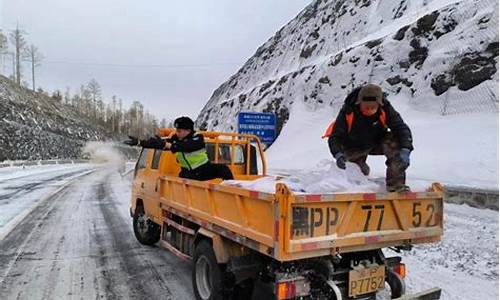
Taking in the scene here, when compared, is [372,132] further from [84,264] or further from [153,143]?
[84,264]

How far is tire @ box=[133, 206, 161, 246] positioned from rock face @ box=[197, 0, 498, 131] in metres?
13.9

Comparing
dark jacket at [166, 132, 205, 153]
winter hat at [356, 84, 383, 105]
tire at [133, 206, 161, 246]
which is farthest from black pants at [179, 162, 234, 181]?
winter hat at [356, 84, 383, 105]

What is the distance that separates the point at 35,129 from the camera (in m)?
56.3

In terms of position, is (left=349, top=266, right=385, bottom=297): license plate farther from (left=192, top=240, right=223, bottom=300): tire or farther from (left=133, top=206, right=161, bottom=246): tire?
(left=133, top=206, right=161, bottom=246): tire

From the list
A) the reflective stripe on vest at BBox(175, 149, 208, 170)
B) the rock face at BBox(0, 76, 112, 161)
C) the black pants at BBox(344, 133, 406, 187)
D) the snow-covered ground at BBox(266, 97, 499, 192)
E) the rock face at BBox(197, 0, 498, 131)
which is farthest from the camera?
Answer: the rock face at BBox(0, 76, 112, 161)

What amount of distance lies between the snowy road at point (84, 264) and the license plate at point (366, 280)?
6.97ft

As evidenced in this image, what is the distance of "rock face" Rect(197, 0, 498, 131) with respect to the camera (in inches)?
726

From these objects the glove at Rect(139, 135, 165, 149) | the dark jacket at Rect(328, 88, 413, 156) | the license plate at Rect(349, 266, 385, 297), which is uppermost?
the dark jacket at Rect(328, 88, 413, 156)

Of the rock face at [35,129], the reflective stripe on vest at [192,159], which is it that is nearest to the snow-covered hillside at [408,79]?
the reflective stripe on vest at [192,159]

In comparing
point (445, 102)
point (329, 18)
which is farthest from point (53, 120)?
point (445, 102)

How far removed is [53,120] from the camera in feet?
222

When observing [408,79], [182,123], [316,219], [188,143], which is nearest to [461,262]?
[316,219]

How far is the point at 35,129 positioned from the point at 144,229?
5567cm

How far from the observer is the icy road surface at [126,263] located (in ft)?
17.0
